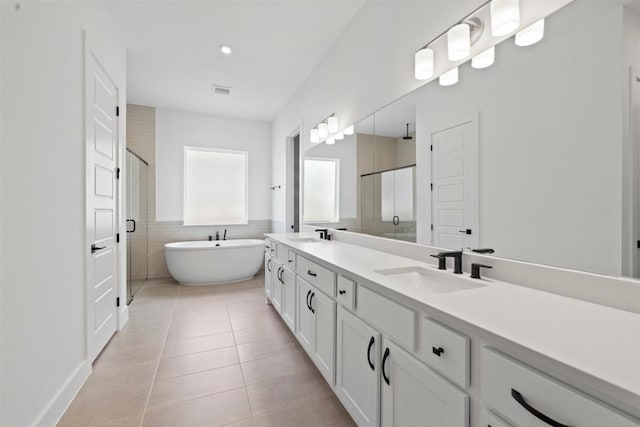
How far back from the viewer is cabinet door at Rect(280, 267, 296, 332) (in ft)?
7.81

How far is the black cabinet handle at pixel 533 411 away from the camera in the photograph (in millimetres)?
606

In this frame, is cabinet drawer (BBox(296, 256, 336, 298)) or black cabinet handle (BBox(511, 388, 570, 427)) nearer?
black cabinet handle (BBox(511, 388, 570, 427))

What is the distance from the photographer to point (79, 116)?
1908mm

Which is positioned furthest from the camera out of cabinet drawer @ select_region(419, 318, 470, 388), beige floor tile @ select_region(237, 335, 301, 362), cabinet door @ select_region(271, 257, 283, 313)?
cabinet door @ select_region(271, 257, 283, 313)

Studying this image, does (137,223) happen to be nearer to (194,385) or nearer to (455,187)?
(194,385)

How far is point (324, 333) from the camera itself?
177 centimetres

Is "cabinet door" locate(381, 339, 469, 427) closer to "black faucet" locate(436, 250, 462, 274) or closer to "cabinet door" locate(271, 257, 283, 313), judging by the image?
"black faucet" locate(436, 250, 462, 274)

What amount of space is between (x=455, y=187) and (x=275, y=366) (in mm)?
1801

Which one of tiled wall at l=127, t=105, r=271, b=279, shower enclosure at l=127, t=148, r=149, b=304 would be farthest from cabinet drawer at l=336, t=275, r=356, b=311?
tiled wall at l=127, t=105, r=271, b=279

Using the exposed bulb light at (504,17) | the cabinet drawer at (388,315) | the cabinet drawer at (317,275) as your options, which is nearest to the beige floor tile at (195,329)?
the cabinet drawer at (317,275)

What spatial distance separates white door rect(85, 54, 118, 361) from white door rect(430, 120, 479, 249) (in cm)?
238

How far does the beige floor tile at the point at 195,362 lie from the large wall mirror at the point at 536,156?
174 cm

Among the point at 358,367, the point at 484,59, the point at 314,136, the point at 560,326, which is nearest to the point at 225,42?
the point at 314,136

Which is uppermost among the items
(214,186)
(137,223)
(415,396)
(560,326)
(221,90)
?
(221,90)
